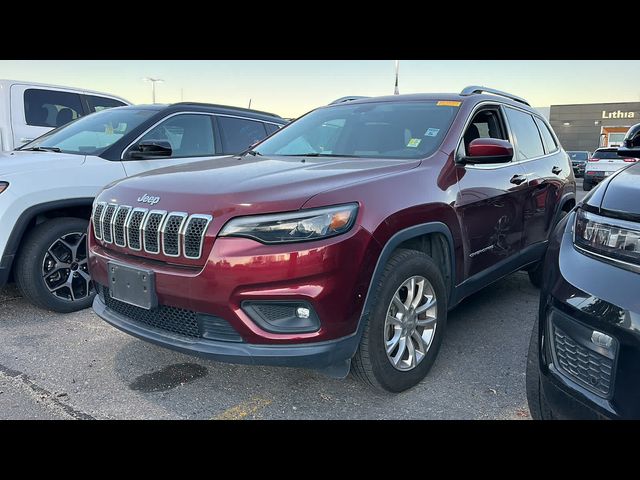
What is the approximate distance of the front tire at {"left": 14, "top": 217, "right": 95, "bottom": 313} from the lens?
385cm

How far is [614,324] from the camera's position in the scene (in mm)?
1620

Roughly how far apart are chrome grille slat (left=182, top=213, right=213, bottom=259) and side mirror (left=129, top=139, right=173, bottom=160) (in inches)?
86.2

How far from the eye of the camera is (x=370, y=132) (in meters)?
3.54

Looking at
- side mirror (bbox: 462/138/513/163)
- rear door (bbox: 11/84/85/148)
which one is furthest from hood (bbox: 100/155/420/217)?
rear door (bbox: 11/84/85/148)

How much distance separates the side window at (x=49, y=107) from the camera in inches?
277

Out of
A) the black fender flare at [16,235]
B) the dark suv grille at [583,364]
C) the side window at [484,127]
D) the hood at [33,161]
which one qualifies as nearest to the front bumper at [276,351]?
the dark suv grille at [583,364]

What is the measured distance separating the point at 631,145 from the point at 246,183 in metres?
2.37

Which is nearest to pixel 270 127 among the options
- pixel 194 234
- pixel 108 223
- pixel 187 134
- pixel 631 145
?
pixel 187 134

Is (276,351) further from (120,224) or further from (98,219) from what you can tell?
(98,219)

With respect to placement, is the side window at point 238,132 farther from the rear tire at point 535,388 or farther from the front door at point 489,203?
the rear tire at point 535,388

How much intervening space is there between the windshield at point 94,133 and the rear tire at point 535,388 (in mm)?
3807

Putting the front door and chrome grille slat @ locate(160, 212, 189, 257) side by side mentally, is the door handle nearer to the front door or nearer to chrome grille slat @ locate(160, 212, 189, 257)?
the front door
